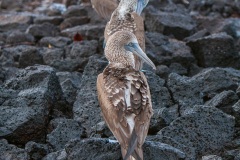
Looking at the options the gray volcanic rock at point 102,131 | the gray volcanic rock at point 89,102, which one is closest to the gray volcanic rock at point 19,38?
the gray volcanic rock at point 89,102

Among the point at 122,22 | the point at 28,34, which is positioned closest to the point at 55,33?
the point at 28,34

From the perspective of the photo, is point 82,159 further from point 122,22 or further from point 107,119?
point 122,22

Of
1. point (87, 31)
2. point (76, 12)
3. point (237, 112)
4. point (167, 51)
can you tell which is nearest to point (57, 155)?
point (237, 112)

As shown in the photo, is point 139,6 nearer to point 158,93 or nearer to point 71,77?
point 71,77

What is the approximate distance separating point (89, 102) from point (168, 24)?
16.7 feet

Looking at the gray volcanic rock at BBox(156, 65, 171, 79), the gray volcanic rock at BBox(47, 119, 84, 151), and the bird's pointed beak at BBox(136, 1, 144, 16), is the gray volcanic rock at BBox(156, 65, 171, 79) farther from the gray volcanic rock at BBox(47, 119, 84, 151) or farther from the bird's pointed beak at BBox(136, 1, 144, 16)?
the gray volcanic rock at BBox(47, 119, 84, 151)

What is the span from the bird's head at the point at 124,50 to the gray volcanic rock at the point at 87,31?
541 cm

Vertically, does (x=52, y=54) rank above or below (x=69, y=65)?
below

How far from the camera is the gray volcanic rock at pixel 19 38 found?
13758 mm

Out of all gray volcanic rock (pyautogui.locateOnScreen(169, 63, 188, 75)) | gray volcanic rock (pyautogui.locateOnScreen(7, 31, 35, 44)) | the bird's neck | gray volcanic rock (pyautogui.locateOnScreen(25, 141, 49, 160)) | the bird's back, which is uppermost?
the bird's back

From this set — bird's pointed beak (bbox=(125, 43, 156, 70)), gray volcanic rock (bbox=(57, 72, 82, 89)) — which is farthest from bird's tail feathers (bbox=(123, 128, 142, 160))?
gray volcanic rock (bbox=(57, 72, 82, 89))

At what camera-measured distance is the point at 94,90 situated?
30.4 ft

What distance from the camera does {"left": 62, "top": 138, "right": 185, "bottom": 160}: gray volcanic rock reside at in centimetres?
713

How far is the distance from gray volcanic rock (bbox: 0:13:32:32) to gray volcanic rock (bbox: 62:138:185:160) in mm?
8108
